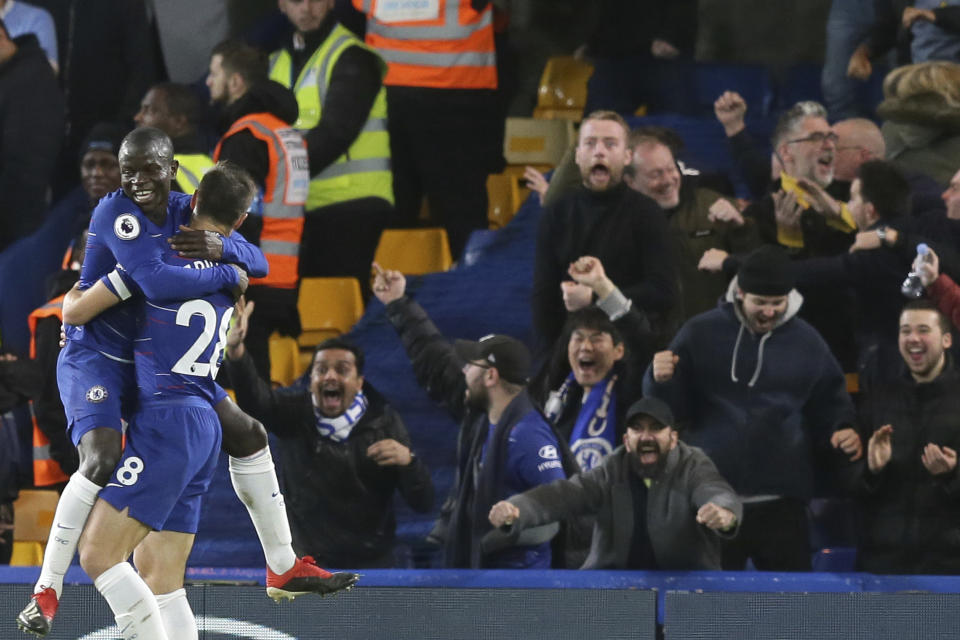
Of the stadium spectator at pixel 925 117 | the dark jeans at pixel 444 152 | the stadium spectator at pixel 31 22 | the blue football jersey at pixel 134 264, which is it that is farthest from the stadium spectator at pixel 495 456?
the stadium spectator at pixel 31 22

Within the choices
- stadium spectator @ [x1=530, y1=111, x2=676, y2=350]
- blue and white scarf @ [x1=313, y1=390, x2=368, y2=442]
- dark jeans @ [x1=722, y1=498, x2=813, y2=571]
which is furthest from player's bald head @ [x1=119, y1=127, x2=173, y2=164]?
dark jeans @ [x1=722, y1=498, x2=813, y2=571]

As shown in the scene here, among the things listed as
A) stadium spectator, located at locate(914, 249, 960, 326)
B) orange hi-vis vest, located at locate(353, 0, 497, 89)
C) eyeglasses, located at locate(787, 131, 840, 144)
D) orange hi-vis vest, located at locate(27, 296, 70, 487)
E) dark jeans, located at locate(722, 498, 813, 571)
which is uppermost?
orange hi-vis vest, located at locate(353, 0, 497, 89)

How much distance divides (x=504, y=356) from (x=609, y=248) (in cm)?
90

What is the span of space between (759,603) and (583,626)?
66 cm

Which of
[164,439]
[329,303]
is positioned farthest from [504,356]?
[164,439]

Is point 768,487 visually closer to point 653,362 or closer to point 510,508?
point 653,362

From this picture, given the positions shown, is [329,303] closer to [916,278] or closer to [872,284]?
[872,284]

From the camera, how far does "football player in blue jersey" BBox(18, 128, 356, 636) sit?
604cm

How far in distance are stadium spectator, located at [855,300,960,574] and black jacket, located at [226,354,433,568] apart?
1.98 meters

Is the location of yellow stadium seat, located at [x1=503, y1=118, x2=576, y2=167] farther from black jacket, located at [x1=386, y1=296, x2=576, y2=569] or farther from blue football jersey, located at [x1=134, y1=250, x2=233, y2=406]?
blue football jersey, located at [x1=134, y1=250, x2=233, y2=406]

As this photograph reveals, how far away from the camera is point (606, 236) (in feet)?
28.4

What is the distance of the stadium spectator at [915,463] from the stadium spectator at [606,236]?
1179mm

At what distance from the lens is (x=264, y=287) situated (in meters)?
9.13

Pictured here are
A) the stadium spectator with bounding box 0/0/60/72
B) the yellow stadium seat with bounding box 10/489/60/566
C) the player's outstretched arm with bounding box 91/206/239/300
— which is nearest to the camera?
the player's outstretched arm with bounding box 91/206/239/300
